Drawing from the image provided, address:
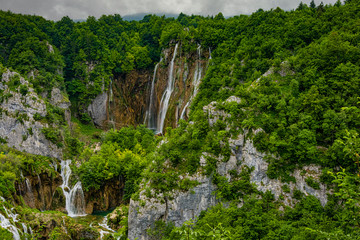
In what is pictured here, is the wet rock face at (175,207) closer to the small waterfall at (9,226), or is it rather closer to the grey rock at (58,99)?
the small waterfall at (9,226)

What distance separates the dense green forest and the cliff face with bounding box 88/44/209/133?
96.7 inches

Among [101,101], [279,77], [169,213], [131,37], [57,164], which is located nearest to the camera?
[169,213]

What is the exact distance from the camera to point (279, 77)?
26.5 meters

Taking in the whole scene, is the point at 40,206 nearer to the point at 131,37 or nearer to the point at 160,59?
the point at 160,59

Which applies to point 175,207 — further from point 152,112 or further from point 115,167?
point 152,112

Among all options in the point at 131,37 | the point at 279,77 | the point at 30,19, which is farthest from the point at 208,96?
the point at 30,19

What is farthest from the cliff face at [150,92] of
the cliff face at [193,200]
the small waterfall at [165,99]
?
the cliff face at [193,200]

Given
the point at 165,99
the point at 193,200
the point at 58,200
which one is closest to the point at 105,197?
the point at 58,200

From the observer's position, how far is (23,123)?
35.8 meters

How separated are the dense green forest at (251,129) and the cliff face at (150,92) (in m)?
2.46

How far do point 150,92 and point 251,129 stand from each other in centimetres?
3180

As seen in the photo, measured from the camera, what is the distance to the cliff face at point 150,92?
43906 millimetres

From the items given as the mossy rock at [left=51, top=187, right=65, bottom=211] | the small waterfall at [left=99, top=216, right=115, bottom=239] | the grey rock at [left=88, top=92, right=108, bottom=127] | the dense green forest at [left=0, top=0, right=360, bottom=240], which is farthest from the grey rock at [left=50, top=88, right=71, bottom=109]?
the small waterfall at [left=99, top=216, right=115, bottom=239]

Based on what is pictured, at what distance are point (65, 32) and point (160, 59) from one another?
843 inches
